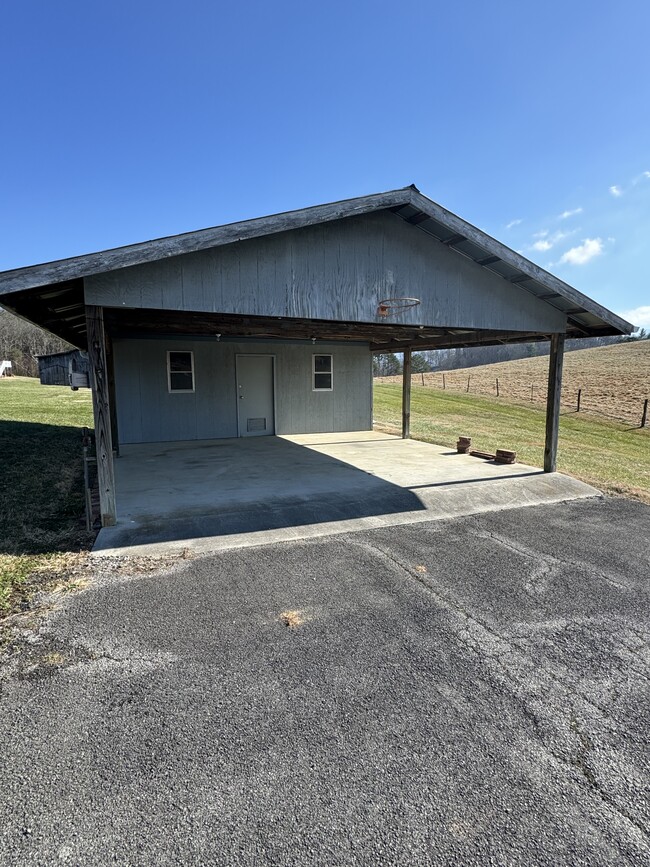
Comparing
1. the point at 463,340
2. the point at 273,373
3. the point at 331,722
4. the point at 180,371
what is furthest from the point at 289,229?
the point at 273,373

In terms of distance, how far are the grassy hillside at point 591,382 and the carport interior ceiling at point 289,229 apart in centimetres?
1644

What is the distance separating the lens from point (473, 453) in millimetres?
9758

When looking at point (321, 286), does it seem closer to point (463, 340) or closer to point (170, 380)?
point (463, 340)

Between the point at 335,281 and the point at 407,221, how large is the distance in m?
1.43

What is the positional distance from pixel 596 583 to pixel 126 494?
5726 mm

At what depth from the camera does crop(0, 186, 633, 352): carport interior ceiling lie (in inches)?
166

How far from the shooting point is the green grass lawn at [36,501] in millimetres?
4031

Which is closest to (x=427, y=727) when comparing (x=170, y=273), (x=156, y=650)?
(x=156, y=650)

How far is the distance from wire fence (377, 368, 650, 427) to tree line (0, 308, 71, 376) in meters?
44.3

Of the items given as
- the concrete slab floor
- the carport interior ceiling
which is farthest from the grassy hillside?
the concrete slab floor

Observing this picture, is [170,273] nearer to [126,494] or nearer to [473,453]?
[126,494]

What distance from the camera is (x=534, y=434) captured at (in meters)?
15.5

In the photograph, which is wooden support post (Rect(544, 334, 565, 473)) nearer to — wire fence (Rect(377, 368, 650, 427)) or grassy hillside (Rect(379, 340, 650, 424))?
wire fence (Rect(377, 368, 650, 427))

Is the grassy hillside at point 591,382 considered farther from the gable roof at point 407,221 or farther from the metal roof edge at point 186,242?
the metal roof edge at point 186,242
